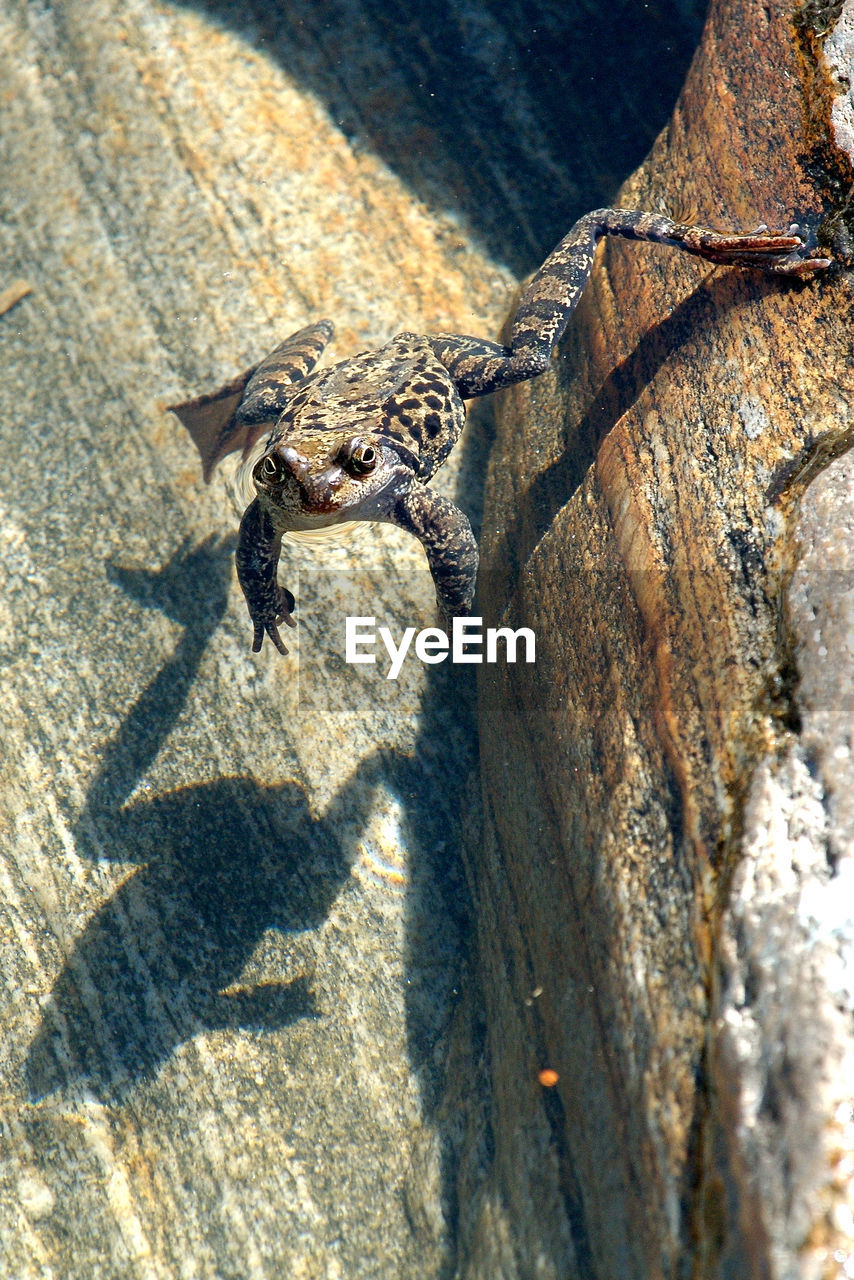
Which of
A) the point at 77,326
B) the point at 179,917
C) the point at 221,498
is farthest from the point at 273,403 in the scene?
the point at 179,917

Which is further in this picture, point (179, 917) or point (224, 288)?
point (224, 288)

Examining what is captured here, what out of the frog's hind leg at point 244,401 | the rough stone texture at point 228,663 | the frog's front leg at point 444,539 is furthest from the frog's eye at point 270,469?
the rough stone texture at point 228,663

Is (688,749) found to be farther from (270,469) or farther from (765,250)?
(765,250)

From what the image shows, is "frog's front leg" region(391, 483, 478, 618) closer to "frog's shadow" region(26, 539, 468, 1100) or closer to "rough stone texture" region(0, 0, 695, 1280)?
"rough stone texture" region(0, 0, 695, 1280)

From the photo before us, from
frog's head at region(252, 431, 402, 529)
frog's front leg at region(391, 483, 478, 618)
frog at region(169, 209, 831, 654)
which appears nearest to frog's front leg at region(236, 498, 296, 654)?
frog at region(169, 209, 831, 654)

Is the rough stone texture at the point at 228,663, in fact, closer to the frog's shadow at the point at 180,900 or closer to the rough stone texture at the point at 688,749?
the frog's shadow at the point at 180,900

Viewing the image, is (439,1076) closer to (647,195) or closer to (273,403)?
(273,403)

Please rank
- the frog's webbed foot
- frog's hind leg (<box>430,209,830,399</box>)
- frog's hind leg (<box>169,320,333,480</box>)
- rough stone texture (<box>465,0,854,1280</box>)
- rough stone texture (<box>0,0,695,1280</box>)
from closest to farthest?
1. rough stone texture (<box>465,0,854,1280</box>)
2. the frog's webbed foot
3. rough stone texture (<box>0,0,695,1280</box>)
4. frog's hind leg (<box>430,209,830,399</box>)
5. frog's hind leg (<box>169,320,333,480</box>)
